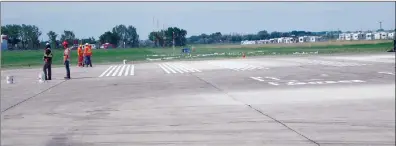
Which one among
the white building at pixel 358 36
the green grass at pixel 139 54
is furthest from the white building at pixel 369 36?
the green grass at pixel 139 54

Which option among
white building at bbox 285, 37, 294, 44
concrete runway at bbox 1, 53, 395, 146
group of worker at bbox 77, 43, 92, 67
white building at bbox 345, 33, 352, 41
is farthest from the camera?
white building at bbox 285, 37, 294, 44

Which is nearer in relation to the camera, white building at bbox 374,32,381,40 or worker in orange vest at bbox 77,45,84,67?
worker in orange vest at bbox 77,45,84,67

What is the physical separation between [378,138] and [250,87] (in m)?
9.52

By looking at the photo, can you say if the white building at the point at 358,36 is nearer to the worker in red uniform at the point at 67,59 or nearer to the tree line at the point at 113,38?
the tree line at the point at 113,38

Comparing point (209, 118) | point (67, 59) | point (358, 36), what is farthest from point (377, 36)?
point (209, 118)

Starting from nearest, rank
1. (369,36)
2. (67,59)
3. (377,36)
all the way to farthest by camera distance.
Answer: (67,59) < (377,36) < (369,36)

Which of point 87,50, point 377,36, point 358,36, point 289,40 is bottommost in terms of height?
point 87,50

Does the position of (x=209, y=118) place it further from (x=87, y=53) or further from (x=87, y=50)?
(x=87, y=53)

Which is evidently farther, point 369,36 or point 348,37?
point 348,37

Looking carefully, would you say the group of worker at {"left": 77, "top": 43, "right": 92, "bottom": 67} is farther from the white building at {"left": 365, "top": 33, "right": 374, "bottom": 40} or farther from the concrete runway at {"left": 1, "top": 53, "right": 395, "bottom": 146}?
the white building at {"left": 365, "top": 33, "right": 374, "bottom": 40}

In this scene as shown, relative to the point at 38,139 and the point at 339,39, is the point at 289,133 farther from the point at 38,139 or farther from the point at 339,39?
the point at 339,39

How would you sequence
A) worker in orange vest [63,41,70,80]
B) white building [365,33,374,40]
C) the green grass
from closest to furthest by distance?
worker in orange vest [63,41,70,80] < the green grass < white building [365,33,374,40]

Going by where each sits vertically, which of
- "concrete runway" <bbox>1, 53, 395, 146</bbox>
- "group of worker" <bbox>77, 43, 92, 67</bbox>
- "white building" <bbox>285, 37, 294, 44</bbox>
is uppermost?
"white building" <bbox>285, 37, 294, 44</bbox>

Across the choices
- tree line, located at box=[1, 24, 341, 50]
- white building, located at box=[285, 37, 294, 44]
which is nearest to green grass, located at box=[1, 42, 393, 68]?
tree line, located at box=[1, 24, 341, 50]
